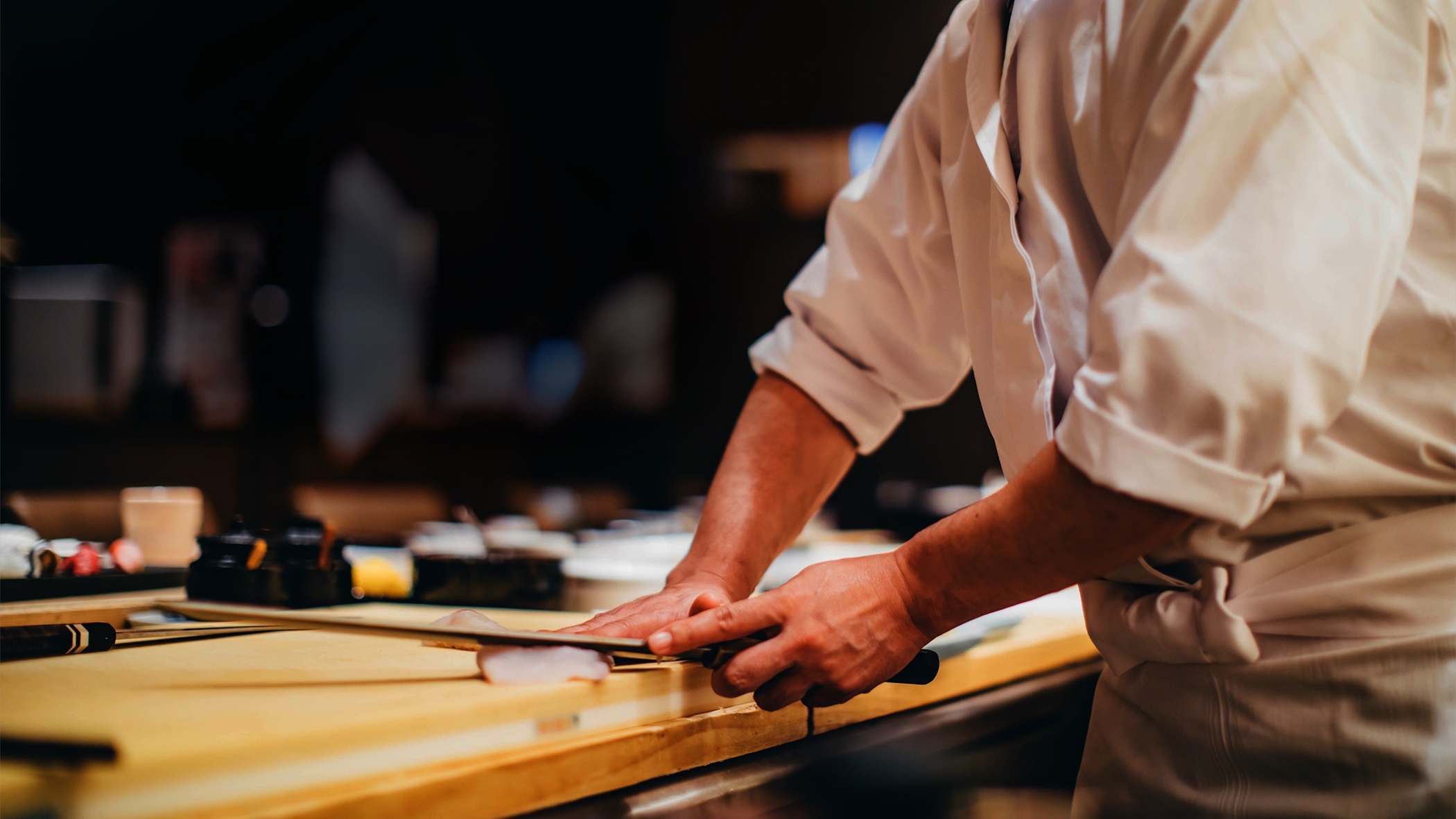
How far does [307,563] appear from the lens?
111cm

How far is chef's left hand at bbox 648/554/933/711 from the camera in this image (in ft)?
2.34

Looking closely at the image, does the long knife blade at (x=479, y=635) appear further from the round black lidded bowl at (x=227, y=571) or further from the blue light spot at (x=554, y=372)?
the blue light spot at (x=554, y=372)

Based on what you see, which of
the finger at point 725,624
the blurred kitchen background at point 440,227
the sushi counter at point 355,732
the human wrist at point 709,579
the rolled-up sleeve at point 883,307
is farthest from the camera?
the blurred kitchen background at point 440,227

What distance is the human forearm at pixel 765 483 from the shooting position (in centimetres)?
105

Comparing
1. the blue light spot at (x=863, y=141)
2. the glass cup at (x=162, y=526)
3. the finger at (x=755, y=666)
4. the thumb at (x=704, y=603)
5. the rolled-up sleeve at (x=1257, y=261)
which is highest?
the blue light spot at (x=863, y=141)

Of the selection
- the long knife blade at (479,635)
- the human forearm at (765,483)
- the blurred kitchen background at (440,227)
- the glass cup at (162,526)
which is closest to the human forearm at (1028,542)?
the long knife blade at (479,635)

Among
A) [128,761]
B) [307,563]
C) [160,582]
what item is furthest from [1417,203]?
[160,582]

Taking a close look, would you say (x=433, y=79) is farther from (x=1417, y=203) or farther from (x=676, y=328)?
(x=1417, y=203)

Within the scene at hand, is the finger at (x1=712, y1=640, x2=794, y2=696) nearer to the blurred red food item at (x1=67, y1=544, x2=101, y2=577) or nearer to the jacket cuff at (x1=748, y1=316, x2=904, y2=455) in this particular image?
the jacket cuff at (x1=748, y1=316, x2=904, y2=455)

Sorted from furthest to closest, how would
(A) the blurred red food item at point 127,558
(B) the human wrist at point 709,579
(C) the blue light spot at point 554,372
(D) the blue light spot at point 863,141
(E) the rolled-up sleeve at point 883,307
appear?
(C) the blue light spot at point 554,372 → (D) the blue light spot at point 863,141 → (A) the blurred red food item at point 127,558 → (E) the rolled-up sleeve at point 883,307 → (B) the human wrist at point 709,579

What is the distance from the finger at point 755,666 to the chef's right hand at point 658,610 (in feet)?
0.21

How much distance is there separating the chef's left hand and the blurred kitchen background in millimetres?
2945

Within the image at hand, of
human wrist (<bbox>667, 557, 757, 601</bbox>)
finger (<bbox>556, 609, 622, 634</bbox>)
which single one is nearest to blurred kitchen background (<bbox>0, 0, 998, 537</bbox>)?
human wrist (<bbox>667, 557, 757, 601</bbox>)

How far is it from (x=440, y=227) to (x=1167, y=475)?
183 inches
